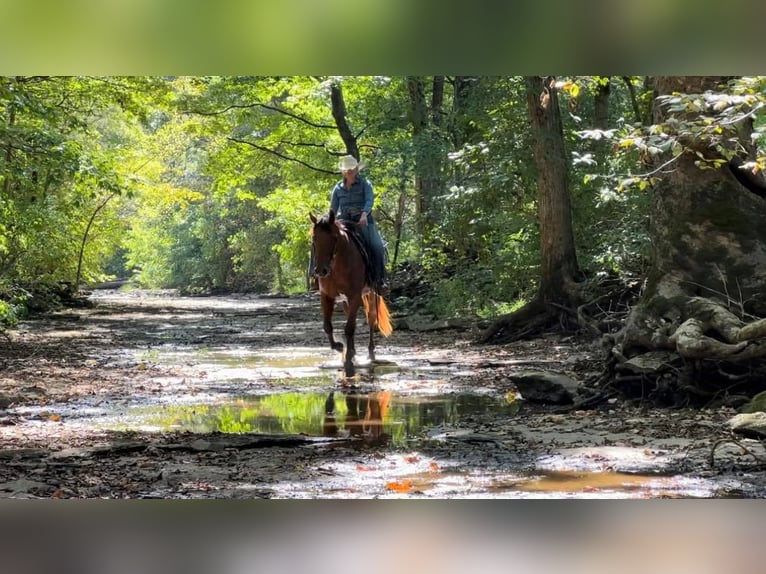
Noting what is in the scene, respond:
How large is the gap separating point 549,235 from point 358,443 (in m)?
4.09

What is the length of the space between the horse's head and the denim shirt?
387 mm

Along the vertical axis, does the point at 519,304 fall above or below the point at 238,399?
above

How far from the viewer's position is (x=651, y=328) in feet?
16.4

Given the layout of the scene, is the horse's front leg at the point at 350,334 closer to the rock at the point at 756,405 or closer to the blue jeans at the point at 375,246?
the blue jeans at the point at 375,246

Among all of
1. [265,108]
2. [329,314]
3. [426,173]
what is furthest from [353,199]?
[265,108]

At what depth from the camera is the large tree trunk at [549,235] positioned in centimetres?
765

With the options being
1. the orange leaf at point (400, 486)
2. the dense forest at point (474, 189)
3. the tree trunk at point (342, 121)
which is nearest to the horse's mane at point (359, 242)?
the dense forest at point (474, 189)

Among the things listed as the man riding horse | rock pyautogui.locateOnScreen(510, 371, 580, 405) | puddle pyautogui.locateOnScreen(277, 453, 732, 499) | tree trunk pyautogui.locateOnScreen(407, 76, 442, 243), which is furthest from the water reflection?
tree trunk pyautogui.locateOnScreen(407, 76, 442, 243)

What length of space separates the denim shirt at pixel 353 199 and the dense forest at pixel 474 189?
1.02 meters

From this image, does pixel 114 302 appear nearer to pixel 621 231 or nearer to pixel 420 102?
pixel 420 102

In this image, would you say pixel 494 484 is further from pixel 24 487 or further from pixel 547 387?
pixel 24 487

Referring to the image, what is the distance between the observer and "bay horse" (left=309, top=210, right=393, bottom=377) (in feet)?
20.7
